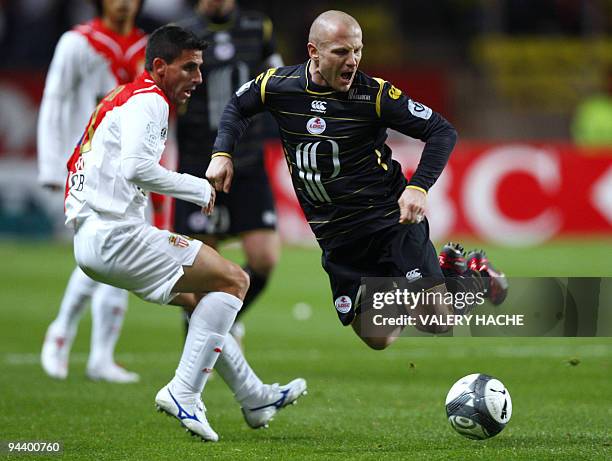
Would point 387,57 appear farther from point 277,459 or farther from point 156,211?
point 277,459

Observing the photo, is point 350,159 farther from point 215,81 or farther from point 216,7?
point 216,7

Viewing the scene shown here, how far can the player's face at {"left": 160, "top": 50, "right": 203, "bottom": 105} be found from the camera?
5859 millimetres

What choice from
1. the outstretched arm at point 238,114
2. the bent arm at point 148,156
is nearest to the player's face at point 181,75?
the bent arm at point 148,156

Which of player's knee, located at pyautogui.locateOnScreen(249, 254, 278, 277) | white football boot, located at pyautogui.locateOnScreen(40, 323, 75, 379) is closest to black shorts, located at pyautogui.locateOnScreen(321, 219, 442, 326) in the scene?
player's knee, located at pyautogui.locateOnScreen(249, 254, 278, 277)

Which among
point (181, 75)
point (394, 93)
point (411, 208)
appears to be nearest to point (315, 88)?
point (394, 93)

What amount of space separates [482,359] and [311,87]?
11.6 ft

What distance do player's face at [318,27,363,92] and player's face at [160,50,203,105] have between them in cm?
63

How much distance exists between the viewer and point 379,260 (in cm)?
636

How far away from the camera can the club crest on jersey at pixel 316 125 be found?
6.01 metres

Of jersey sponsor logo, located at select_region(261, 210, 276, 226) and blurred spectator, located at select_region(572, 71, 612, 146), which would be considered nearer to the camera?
jersey sponsor logo, located at select_region(261, 210, 276, 226)

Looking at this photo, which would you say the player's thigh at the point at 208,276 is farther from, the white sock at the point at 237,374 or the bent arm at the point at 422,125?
the bent arm at the point at 422,125

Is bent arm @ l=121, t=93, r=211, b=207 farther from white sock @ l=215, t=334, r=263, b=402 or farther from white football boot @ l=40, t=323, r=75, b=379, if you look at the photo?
white football boot @ l=40, t=323, r=75, b=379

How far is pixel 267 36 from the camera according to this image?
830cm

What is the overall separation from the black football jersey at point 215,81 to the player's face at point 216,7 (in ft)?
0.16
